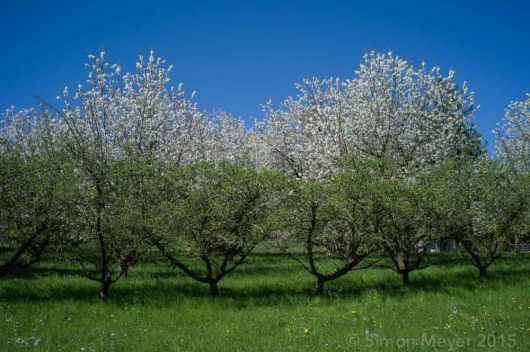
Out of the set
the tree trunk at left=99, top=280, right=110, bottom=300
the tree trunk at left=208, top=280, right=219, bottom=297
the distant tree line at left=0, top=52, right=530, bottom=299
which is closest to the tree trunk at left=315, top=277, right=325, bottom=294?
the distant tree line at left=0, top=52, right=530, bottom=299

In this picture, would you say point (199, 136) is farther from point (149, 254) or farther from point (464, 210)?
point (464, 210)

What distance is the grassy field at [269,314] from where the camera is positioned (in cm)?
841

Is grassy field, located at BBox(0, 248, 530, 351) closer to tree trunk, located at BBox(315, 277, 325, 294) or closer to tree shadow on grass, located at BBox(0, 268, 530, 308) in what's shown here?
tree shadow on grass, located at BBox(0, 268, 530, 308)

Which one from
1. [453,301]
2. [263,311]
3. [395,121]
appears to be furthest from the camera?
[395,121]

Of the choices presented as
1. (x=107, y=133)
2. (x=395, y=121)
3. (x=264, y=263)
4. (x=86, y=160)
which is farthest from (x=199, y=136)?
(x=86, y=160)

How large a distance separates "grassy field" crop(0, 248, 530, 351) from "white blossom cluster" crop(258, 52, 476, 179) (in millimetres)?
7569

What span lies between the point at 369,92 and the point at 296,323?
53.3ft

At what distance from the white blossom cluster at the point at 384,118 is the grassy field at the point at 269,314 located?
757cm

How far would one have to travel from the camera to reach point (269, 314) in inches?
435

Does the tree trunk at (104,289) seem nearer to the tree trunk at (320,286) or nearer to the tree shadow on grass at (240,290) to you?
the tree shadow on grass at (240,290)

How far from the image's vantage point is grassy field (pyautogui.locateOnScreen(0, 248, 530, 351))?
8.41 meters

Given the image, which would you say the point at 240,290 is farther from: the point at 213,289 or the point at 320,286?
the point at 320,286

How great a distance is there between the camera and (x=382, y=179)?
51.3 ft

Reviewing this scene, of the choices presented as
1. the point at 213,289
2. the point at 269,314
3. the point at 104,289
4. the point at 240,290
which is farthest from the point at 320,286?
the point at 104,289
